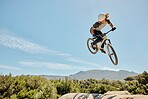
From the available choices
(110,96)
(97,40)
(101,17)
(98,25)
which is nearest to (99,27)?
(98,25)

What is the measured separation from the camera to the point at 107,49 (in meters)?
11.5

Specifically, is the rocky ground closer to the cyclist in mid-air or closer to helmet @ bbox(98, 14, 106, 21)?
the cyclist in mid-air

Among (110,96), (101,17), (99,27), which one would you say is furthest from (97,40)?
(110,96)

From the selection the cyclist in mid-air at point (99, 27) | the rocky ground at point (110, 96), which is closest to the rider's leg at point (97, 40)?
the cyclist in mid-air at point (99, 27)

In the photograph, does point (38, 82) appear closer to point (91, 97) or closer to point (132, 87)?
point (132, 87)

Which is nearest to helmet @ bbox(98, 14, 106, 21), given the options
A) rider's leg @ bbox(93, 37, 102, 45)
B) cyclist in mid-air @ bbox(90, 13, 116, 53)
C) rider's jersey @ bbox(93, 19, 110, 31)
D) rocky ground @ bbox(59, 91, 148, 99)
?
cyclist in mid-air @ bbox(90, 13, 116, 53)

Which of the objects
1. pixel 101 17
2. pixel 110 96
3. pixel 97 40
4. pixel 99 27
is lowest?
pixel 110 96

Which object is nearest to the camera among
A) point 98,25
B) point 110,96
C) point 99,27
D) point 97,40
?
point 110,96

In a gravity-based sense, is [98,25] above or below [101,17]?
below

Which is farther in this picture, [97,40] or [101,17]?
[97,40]

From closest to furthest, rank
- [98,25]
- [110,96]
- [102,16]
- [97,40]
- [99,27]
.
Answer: [110,96] → [102,16] → [98,25] → [99,27] → [97,40]

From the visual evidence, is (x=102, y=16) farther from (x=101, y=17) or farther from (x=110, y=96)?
(x=110, y=96)

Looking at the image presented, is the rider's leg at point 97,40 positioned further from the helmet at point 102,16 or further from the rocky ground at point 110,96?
the rocky ground at point 110,96

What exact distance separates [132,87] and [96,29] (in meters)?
16.8
